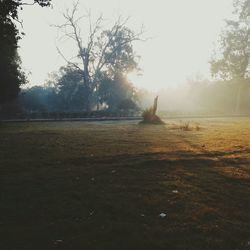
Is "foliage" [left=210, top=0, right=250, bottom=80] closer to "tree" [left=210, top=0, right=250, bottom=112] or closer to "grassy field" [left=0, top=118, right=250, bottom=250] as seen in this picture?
"tree" [left=210, top=0, right=250, bottom=112]

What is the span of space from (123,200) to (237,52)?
60.4 m

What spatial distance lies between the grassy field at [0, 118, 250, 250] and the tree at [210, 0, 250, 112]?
173 feet

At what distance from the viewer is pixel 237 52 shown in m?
62.4

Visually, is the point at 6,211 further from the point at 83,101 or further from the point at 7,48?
the point at 83,101

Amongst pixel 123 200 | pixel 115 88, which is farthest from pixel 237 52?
pixel 123 200

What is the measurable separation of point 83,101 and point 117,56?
36.8 ft

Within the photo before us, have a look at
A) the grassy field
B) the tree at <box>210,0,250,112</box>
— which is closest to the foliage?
the tree at <box>210,0,250,112</box>

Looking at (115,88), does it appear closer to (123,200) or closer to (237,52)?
(237,52)

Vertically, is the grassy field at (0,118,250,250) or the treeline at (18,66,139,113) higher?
the treeline at (18,66,139,113)

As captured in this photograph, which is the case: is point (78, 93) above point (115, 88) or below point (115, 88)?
below

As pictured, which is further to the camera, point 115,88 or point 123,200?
point 115,88

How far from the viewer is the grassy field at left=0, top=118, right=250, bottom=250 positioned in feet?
18.3

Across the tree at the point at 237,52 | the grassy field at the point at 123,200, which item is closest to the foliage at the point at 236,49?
the tree at the point at 237,52

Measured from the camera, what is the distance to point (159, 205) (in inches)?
283
